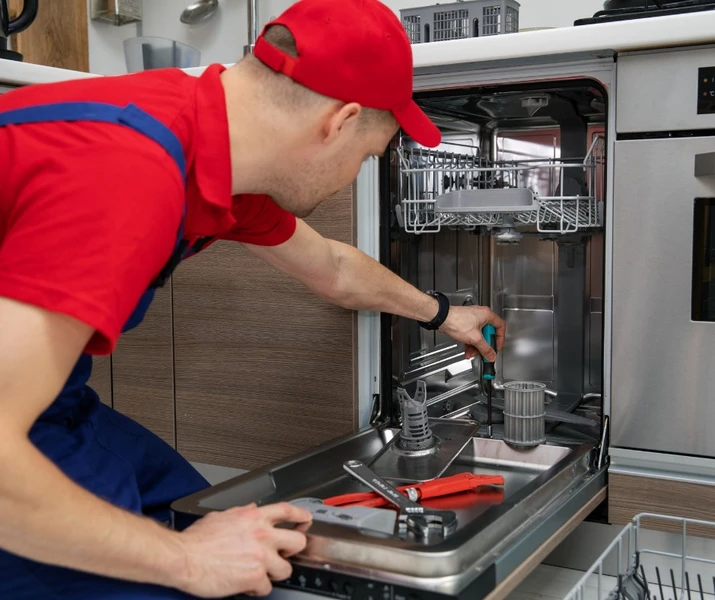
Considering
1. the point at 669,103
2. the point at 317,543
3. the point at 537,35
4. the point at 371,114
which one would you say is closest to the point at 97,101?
the point at 371,114

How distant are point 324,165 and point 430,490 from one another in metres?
0.51

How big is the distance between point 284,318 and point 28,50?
4.74ft

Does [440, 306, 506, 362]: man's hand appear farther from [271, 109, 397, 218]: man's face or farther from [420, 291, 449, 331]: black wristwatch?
[271, 109, 397, 218]: man's face

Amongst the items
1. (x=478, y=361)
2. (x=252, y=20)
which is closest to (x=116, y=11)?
(x=252, y=20)

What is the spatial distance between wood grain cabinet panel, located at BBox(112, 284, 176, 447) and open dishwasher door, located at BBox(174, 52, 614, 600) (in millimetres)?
469

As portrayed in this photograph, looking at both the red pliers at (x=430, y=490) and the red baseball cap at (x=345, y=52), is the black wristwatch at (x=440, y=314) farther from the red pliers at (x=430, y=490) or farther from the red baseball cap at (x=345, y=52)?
the red baseball cap at (x=345, y=52)

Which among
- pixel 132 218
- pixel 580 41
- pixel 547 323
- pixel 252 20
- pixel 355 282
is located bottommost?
pixel 547 323

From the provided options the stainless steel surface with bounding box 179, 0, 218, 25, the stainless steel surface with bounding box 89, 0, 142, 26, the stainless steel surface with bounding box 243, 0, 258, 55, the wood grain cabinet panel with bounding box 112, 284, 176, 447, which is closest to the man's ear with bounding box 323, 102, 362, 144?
the wood grain cabinet panel with bounding box 112, 284, 176, 447

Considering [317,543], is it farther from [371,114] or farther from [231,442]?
[231,442]

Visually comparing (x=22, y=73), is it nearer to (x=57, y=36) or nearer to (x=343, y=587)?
(x=57, y=36)

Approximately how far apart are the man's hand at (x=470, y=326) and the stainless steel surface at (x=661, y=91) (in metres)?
0.42

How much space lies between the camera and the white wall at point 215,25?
2088mm

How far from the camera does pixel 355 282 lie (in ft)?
4.72

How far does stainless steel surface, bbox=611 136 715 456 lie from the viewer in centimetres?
129
